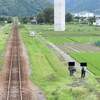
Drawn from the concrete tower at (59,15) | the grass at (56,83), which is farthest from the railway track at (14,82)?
the concrete tower at (59,15)

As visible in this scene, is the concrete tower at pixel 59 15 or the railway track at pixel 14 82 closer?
the railway track at pixel 14 82

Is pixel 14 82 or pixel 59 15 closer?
pixel 14 82

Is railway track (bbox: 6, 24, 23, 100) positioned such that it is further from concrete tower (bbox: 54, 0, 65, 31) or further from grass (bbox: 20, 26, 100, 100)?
concrete tower (bbox: 54, 0, 65, 31)

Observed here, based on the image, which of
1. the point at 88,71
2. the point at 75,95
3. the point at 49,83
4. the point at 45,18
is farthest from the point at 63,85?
the point at 45,18

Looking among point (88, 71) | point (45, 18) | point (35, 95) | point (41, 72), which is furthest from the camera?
point (45, 18)

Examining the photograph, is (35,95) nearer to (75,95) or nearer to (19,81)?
(75,95)

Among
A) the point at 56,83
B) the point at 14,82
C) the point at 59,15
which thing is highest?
the point at 59,15

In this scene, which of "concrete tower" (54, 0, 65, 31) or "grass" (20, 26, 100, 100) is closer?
"grass" (20, 26, 100, 100)

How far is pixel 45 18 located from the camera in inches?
7643

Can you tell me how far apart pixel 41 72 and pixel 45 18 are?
16313cm

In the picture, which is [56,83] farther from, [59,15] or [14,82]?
[59,15]

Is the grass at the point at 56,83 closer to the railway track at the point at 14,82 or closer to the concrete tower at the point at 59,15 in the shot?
the railway track at the point at 14,82

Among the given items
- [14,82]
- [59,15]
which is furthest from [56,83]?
[59,15]

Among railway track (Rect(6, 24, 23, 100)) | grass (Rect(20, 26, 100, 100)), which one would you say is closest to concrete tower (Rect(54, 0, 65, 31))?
grass (Rect(20, 26, 100, 100))
